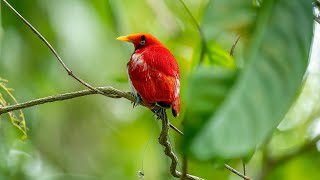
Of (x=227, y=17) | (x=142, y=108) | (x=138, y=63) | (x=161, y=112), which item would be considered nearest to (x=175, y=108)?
(x=161, y=112)

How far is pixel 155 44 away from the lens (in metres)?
1.54

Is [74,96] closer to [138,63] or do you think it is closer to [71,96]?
[71,96]

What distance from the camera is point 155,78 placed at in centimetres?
126

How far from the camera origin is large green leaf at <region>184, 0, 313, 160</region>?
66 cm

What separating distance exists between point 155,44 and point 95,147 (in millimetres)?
2118

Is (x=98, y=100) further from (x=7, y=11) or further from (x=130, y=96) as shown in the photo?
(x=130, y=96)

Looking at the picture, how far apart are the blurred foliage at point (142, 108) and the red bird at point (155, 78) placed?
5cm

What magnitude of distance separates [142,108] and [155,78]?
1.47m

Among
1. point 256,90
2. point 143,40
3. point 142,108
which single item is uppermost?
point 256,90

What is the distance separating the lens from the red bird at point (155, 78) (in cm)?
124

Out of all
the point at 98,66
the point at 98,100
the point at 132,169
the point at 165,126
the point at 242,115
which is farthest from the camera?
the point at 98,100

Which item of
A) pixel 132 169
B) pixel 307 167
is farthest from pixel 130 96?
pixel 132 169

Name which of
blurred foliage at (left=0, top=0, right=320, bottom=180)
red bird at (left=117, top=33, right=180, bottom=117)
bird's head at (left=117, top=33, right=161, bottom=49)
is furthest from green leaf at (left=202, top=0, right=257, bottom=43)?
bird's head at (left=117, top=33, right=161, bottom=49)

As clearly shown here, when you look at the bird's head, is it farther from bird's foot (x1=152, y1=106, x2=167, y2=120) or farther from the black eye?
bird's foot (x1=152, y1=106, x2=167, y2=120)
